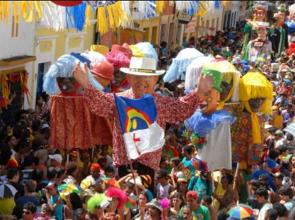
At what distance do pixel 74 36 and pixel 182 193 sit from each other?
12.9m

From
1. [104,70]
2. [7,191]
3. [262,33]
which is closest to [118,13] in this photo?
[104,70]

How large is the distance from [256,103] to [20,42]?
9.39 metres

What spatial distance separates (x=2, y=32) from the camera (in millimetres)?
18469

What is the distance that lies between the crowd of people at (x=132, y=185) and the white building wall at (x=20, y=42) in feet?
13.7

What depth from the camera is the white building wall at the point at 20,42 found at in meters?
18.7

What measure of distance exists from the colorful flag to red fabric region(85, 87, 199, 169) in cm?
13

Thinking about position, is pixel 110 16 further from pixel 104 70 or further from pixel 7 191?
pixel 7 191

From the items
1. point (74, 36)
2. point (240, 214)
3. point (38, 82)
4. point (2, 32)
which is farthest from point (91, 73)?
point (74, 36)

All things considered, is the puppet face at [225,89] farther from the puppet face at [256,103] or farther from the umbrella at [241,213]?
the umbrella at [241,213]

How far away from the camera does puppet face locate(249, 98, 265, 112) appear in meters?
11.5

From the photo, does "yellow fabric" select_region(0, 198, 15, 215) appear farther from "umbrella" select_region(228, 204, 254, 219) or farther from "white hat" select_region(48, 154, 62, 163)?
"umbrella" select_region(228, 204, 254, 219)

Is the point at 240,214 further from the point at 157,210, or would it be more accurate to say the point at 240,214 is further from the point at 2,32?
the point at 2,32

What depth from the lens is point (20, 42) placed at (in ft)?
A: 64.8

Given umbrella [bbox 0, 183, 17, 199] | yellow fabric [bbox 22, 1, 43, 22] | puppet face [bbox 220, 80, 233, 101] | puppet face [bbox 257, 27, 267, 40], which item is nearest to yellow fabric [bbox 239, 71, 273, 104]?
puppet face [bbox 220, 80, 233, 101]
